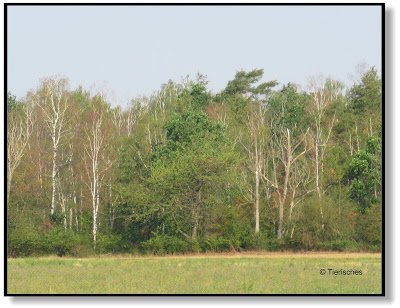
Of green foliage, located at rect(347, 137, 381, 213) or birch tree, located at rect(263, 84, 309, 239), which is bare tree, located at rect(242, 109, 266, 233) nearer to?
birch tree, located at rect(263, 84, 309, 239)

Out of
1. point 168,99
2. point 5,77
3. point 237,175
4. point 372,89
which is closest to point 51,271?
point 5,77

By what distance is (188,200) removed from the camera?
135 ft

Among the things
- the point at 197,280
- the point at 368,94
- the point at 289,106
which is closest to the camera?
the point at 197,280

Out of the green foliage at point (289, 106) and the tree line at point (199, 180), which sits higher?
the green foliage at point (289, 106)

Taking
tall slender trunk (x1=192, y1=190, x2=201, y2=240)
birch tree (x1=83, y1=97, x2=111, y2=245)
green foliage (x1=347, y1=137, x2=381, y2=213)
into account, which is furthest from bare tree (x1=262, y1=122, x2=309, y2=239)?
birch tree (x1=83, y1=97, x2=111, y2=245)

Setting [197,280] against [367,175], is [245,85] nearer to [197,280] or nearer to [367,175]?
[367,175]

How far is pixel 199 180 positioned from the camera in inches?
1624

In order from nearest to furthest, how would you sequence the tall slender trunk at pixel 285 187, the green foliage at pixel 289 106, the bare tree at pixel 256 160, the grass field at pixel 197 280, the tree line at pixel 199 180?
1. the grass field at pixel 197 280
2. the tree line at pixel 199 180
3. the tall slender trunk at pixel 285 187
4. the bare tree at pixel 256 160
5. the green foliage at pixel 289 106

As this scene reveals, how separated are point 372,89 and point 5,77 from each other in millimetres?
36996

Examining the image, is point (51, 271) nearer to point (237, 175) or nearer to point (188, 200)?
point (188, 200)

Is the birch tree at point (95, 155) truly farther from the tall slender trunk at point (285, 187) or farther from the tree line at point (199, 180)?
the tall slender trunk at point (285, 187)

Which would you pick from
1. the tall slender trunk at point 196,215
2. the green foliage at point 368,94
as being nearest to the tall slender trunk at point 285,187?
the tall slender trunk at point 196,215

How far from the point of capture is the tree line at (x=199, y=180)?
1537 inches

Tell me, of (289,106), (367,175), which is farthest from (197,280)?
(289,106)
